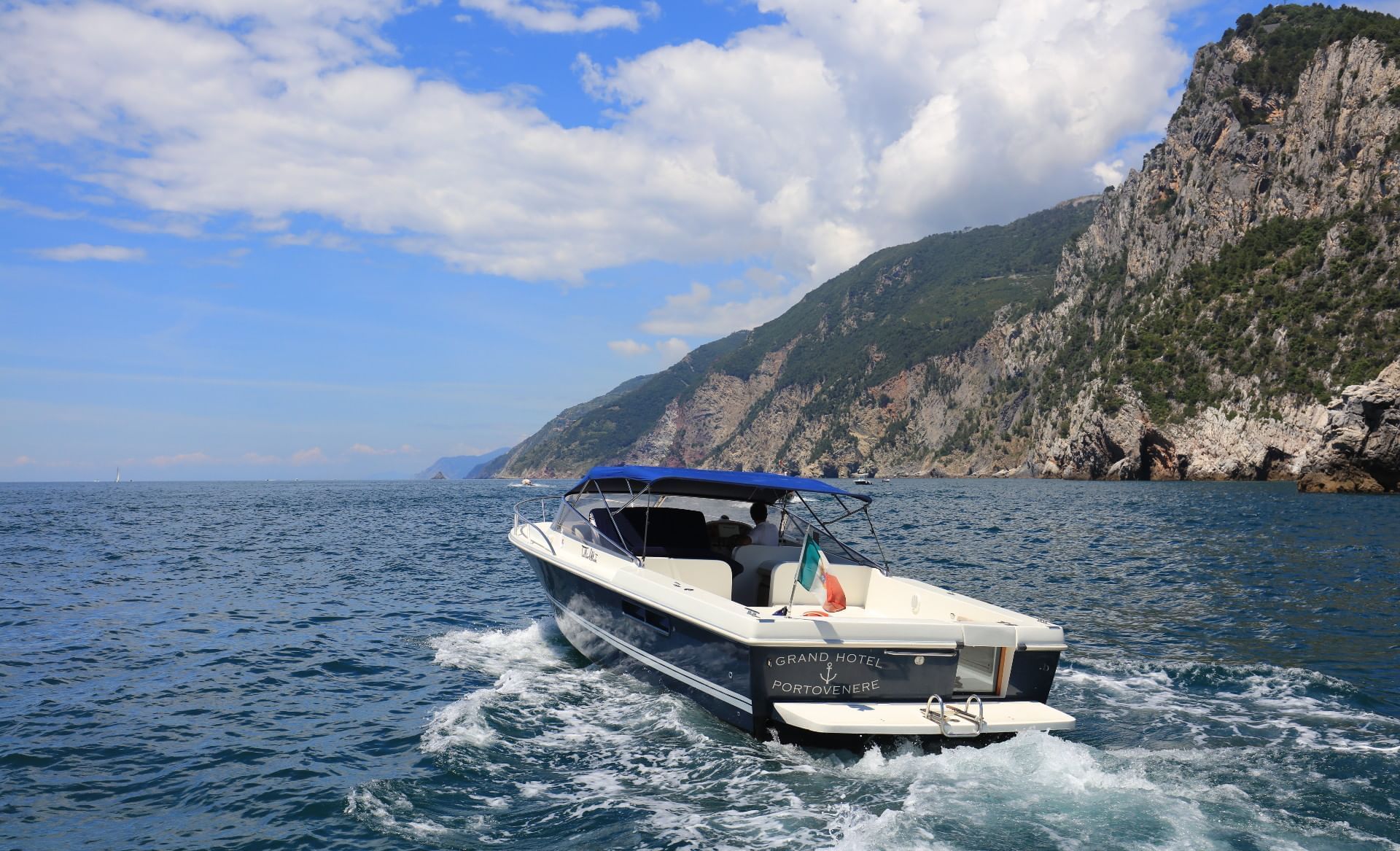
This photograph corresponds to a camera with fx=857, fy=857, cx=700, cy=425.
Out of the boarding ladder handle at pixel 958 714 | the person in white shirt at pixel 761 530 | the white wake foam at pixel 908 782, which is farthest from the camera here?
the person in white shirt at pixel 761 530

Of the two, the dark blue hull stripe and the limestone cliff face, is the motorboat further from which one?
the limestone cliff face

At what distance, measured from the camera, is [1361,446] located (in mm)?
60188

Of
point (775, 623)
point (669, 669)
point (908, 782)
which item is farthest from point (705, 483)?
point (908, 782)

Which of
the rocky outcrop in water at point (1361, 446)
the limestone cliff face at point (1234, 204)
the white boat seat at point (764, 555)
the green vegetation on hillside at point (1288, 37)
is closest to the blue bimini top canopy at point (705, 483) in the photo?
the white boat seat at point (764, 555)

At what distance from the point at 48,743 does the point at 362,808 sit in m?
4.51

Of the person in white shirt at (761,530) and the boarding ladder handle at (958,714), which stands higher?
the person in white shirt at (761,530)

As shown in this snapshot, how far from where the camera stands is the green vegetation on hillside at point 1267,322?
85062 millimetres

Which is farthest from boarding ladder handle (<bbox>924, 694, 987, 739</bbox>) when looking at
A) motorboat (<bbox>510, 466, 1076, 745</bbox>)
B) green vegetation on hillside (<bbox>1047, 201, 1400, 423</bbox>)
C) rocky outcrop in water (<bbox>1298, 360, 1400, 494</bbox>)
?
green vegetation on hillside (<bbox>1047, 201, 1400, 423</bbox>)

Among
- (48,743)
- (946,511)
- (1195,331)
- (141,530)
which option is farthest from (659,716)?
(1195,331)

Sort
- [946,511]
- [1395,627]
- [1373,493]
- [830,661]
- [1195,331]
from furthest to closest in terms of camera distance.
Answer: [1195,331], [1373,493], [946,511], [1395,627], [830,661]

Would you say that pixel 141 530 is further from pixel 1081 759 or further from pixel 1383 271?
pixel 1383 271

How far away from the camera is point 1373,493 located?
59.0 meters

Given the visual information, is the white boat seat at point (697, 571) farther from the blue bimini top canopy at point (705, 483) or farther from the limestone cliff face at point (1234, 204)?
the limestone cliff face at point (1234, 204)

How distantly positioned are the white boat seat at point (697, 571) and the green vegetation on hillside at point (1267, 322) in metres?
90.0
